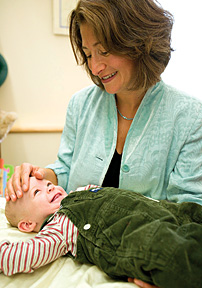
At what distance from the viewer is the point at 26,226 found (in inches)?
52.2

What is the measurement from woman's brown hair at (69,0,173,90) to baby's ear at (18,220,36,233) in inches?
32.1

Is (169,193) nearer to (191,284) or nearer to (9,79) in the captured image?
(191,284)

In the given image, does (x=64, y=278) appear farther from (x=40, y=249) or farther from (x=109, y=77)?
(x=109, y=77)

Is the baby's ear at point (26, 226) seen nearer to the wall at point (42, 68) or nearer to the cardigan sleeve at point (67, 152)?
the cardigan sleeve at point (67, 152)

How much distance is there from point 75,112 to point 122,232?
0.86 meters

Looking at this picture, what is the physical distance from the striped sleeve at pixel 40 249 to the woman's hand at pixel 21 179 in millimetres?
255

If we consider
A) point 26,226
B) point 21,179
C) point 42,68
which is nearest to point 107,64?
point 21,179

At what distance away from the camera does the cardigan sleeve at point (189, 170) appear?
4.34ft

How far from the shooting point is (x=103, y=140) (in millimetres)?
1535

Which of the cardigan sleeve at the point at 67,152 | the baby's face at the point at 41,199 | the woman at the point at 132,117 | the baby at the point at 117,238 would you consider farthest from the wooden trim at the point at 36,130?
the baby at the point at 117,238

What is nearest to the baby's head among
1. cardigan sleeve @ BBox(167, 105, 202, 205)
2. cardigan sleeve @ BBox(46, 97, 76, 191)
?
cardigan sleeve @ BBox(46, 97, 76, 191)

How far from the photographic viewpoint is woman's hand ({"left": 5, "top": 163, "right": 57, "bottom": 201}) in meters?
1.33

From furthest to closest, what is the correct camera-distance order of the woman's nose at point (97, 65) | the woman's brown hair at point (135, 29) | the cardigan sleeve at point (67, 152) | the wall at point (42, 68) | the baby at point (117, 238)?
1. the wall at point (42, 68)
2. the cardigan sleeve at point (67, 152)
3. the woman's nose at point (97, 65)
4. the woman's brown hair at point (135, 29)
5. the baby at point (117, 238)

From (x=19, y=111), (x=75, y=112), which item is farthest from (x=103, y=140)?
(x=19, y=111)
